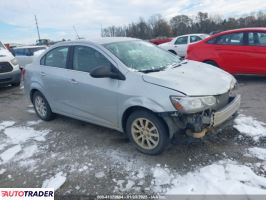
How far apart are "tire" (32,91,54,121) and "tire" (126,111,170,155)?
2273 mm

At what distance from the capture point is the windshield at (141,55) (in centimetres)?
400

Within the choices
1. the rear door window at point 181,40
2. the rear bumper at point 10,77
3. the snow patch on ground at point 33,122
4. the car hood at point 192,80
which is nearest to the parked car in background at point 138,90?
the car hood at point 192,80

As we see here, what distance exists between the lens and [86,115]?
177 inches

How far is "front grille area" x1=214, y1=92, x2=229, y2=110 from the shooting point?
3.57 m

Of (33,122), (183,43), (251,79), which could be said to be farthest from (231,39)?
(183,43)

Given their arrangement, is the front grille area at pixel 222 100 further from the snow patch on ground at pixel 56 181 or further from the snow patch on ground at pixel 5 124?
the snow patch on ground at pixel 5 124

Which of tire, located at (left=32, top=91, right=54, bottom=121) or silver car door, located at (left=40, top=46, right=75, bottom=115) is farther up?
silver car door, located at (left=40, top=46, right=75, bottom=115)

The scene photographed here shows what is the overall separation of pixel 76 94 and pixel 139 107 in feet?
4.43

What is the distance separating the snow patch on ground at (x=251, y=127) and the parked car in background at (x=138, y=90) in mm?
628

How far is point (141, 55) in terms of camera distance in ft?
14.2

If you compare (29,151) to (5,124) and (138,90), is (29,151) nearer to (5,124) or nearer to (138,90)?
(5,124)

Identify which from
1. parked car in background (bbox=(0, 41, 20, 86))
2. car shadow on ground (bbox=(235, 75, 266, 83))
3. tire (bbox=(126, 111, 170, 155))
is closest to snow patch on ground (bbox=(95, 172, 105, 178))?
tire (bbox=(126, 111, 170, 155))

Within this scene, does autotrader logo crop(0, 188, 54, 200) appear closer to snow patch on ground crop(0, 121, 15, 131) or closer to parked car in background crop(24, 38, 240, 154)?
parked car in background crop(24, 38, 240, 154)

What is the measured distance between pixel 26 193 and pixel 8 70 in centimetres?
696
